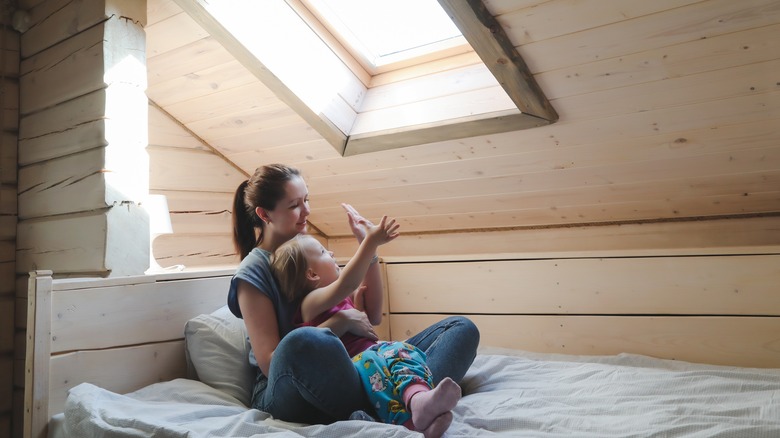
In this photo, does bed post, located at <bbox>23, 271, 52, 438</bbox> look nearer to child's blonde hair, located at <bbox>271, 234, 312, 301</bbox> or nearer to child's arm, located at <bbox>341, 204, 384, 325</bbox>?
child's blonde hair, located at <bbox>271, 234, 312, 301</bbox>

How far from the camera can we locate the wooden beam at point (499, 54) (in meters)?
1.51

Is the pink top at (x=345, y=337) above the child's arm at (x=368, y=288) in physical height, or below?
below

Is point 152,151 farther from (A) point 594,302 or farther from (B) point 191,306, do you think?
(A) point 594,302

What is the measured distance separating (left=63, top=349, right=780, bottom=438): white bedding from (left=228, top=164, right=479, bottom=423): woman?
68 millimetres

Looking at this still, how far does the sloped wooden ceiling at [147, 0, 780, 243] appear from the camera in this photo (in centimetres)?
148

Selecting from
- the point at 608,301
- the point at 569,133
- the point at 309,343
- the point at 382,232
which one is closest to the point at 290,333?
the point at 309,343

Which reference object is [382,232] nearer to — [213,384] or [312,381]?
[312,381]

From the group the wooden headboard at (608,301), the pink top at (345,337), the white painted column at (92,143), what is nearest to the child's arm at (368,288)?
the pink top at (345,337)

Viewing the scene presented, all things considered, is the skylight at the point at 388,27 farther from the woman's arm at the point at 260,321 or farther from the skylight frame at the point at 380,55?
the woman's arm at the point at 260,321

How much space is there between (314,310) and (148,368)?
0.57m

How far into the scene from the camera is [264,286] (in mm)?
1477

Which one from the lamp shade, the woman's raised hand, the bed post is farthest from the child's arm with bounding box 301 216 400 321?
the lamp shade

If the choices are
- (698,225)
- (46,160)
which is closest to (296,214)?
(46,160)

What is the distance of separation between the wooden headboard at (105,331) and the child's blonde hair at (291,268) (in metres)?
0.43
